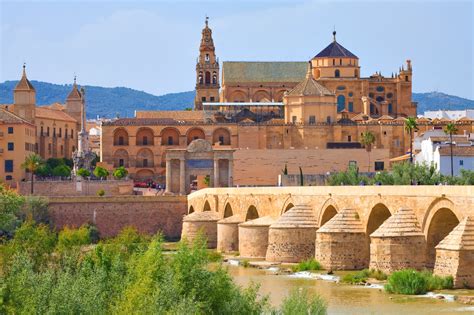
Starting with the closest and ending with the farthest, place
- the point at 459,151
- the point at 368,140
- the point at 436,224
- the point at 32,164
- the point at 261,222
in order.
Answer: the point at 436,224 → the point at 261,222 → the point at 459,151 → the point at 32,164 → the point at 368,140

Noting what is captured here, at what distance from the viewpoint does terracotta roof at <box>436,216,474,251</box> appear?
40.1 m

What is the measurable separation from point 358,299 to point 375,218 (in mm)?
8882

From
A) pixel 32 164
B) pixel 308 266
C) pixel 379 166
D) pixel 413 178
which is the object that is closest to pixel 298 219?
pixel 308 266

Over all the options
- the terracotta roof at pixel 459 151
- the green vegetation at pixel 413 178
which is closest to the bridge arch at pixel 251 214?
the green vegetation at pixel 413 178

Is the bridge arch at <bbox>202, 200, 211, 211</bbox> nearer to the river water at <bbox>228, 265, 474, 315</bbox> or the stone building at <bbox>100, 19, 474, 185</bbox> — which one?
the stone building at <bbox>100, 19, 474, 185</bbox>

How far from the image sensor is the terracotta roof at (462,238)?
4009 centimetres

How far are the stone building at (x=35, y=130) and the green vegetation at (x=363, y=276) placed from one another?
44.9m

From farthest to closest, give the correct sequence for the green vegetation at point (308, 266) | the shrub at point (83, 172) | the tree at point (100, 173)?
the tree at point (100, 173), the shrub at point (83, 172), the green vegetation at point (308, 266)

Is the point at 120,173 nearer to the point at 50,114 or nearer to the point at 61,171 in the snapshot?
the point at 61,171

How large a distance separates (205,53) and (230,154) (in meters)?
33.0

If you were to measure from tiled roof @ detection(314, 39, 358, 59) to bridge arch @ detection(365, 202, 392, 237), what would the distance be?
6116 cm

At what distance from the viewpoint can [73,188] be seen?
86688 millimetres

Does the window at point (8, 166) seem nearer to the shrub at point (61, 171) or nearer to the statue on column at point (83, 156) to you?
the statue on column at point (83, 156)

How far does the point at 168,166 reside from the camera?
87188 millimetres
